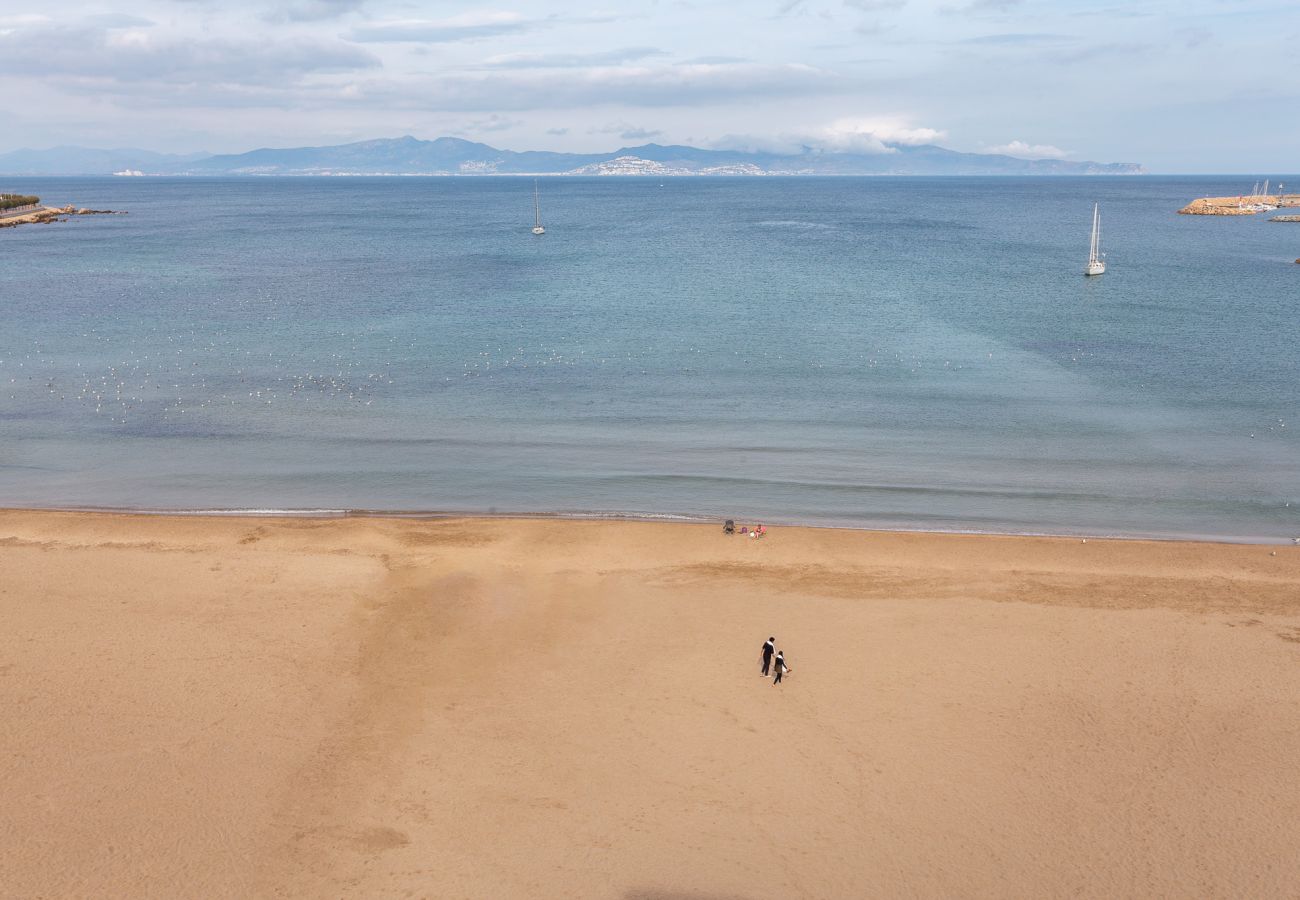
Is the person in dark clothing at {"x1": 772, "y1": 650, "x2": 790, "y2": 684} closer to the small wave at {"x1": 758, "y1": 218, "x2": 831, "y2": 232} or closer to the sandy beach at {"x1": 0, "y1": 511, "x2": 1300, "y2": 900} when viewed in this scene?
the sandy beach at {"x1": 0, "y1": 511, "x2": 1300, "y2": 900}

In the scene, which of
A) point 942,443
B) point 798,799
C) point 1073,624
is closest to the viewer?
point 798,799

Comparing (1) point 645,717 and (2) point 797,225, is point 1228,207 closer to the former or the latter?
(2) point 797,225

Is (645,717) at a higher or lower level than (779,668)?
lower

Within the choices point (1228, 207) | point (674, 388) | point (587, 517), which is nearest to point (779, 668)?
point (587, 517)

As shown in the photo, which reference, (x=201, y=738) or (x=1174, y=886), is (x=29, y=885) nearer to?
(x=201, y=738)

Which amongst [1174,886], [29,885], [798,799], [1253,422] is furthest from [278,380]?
[1253,422]

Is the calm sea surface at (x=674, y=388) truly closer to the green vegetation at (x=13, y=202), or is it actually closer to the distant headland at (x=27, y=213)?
the distant headland at (x=27, y=213)

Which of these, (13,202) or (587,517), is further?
(13,202)
